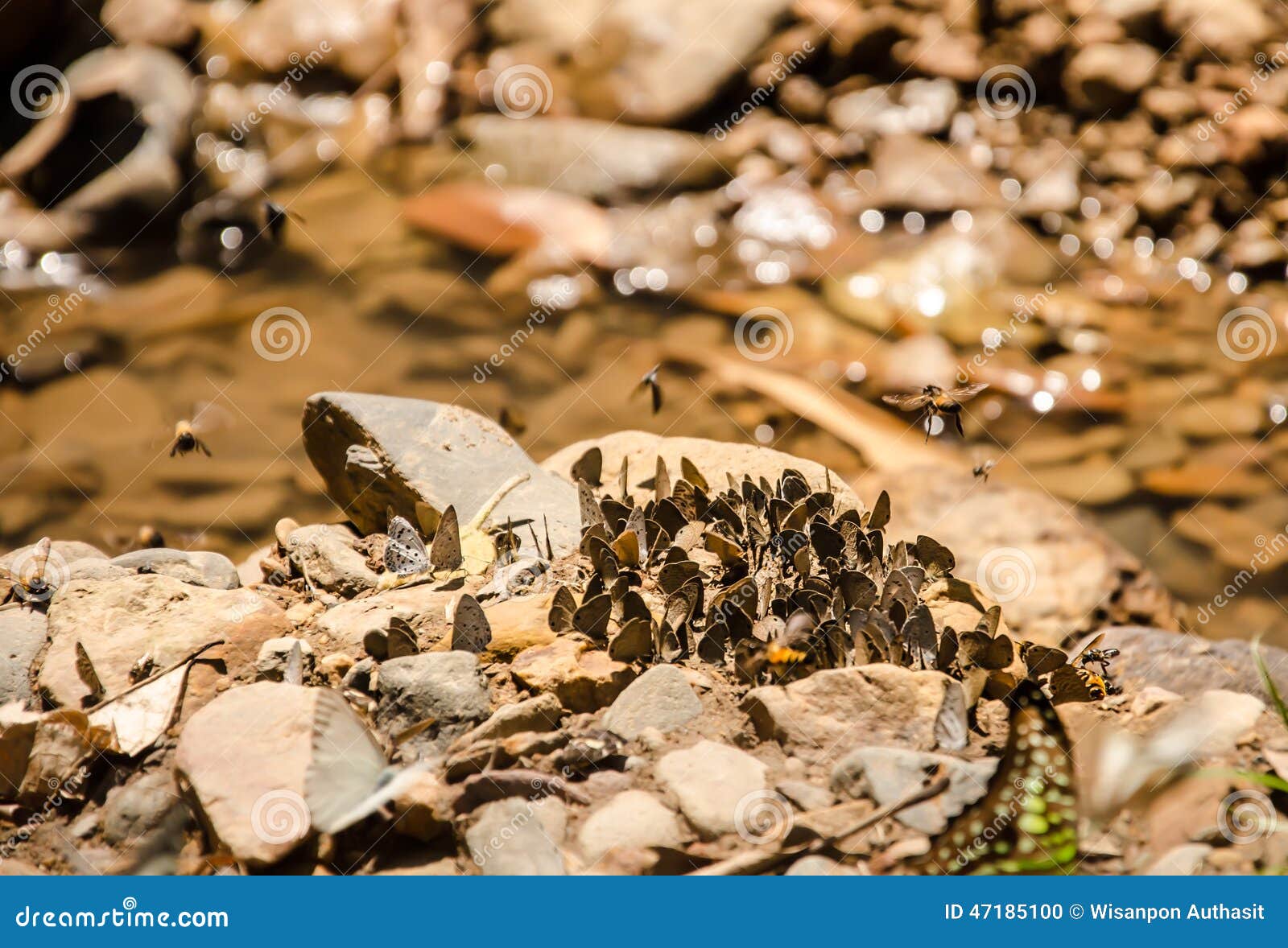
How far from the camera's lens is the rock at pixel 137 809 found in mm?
2383

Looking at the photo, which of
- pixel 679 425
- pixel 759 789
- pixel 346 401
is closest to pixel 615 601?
pixel 759 789

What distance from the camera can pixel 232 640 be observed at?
110 inches

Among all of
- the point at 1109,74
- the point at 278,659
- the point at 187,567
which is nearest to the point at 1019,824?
the point at 278,659

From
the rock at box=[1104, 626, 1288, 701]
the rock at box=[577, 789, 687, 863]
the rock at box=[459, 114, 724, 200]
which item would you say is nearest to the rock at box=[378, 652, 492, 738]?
the rock at box=[577, 789, 687, 863]

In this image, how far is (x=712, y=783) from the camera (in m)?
2.33

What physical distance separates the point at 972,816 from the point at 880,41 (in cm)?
713

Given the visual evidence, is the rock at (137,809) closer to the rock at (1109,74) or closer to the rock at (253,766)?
the rock at (253,766)

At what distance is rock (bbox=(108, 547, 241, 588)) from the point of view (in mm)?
3199

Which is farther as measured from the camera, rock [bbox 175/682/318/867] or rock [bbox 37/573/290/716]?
rock [bbox 37/573/290/716]

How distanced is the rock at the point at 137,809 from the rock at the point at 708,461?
178 cm

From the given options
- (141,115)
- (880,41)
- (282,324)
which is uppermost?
(880,41)

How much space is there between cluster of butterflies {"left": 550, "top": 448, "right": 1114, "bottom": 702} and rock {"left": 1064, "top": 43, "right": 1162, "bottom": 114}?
227 inches

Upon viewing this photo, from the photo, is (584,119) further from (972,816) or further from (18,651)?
(972,816)

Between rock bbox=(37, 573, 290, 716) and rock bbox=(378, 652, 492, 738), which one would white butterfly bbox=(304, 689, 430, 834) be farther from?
rock bbox=(37, 573, 290, 716)
